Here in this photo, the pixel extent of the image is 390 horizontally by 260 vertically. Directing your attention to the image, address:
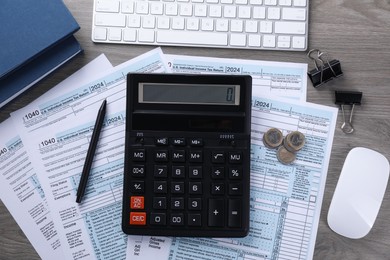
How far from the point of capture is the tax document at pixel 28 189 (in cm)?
63

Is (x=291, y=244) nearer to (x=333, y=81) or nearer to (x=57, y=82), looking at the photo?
(x=333, y=81)

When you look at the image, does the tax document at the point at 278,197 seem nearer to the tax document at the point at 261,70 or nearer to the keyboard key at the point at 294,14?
the tax document at the point at 261,70

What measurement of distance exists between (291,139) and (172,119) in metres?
0.17

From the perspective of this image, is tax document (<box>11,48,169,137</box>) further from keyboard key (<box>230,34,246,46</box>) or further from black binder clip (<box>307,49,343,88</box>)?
black binder clip (<box>307,49,343,88</box>)

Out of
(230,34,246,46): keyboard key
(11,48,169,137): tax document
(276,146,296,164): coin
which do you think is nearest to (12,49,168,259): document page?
(11,48,169,137): tax document

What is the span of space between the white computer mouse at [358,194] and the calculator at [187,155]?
0.43ft

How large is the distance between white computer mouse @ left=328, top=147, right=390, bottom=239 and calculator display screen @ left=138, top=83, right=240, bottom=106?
0.61 feet

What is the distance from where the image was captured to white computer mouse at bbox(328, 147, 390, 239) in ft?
→ 1.99

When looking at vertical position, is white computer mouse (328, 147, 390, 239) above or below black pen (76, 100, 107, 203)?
below

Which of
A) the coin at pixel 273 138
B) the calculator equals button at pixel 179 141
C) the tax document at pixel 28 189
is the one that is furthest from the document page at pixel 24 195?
the coin at pixel 273 138

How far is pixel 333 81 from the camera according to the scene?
2.12 ft

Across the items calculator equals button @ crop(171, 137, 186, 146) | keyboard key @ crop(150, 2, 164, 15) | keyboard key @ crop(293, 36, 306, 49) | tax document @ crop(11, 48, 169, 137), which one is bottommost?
calculator equals button @ crop(171, 137, 186, 146)

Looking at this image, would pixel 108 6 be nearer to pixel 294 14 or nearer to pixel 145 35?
pixel 145 35

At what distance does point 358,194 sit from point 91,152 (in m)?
0.38
